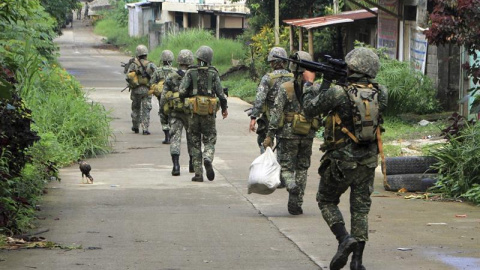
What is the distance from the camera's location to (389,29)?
23.9m

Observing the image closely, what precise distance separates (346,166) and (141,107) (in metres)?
12.4

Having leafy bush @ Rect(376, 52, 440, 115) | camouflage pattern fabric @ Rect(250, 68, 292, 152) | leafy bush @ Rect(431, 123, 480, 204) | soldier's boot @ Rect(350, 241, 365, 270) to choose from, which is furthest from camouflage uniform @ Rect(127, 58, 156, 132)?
soldier's boot @ Rect(350, 241, 365, 270)

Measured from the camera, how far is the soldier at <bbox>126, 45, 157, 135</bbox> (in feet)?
62.1

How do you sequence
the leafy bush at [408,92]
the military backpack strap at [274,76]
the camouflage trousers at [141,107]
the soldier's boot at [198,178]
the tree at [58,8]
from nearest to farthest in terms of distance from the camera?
the military backpack strap at [274,76] → the soldier's boot at [198,178] → the camouflage trousers at [141,107] → the leafy bush at [408,92] → the tree at [58,8]

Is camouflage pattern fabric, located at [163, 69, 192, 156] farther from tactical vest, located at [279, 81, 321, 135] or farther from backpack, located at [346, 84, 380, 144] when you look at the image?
backpack, located at [346, 84, 380, 144]

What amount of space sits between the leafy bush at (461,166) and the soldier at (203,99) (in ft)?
10.2

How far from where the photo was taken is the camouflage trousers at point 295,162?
9852 millimetres

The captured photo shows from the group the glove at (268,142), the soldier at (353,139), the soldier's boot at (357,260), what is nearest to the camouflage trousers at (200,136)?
the glove at (268,142)

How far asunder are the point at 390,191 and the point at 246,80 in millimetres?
21846

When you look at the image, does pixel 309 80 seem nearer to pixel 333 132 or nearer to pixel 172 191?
pixel 333 132

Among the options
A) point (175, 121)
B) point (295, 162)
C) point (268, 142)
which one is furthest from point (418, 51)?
point (268, 142)

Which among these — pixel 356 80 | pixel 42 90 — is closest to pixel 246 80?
pixel 42 90

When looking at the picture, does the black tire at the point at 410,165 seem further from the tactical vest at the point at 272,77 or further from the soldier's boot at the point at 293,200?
the soldier's boot at the point at 293,200

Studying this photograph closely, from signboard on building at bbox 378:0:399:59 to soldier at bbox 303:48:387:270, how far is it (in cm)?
1576
